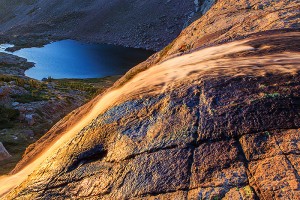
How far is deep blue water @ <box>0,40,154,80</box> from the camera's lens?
215 ft

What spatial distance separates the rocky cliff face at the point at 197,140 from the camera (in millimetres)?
8008

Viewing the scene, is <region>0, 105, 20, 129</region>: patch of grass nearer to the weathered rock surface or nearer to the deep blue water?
the weathered rock surface

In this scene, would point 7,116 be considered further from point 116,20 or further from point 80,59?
point 116,20

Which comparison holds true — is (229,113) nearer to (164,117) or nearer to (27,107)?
(164,117)


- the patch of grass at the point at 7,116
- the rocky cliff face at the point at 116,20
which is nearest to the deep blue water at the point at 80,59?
the rocky cliff face at the point at 116,20

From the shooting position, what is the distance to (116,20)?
104 metres

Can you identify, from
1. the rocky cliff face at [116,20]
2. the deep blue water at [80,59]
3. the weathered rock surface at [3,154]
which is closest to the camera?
the weathered rock surface at [3,154]

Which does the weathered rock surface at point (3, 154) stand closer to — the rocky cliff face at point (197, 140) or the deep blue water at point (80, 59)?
the rocky cliff face at point (197, 140)

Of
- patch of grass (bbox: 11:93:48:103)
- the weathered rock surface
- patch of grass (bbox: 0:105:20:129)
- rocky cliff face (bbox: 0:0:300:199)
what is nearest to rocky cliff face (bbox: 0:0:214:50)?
patch of grass (bbox: 11:93:48:103)

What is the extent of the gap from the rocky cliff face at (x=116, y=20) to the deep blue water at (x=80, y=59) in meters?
6.62

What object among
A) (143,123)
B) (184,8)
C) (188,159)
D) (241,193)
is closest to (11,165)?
(143,123)

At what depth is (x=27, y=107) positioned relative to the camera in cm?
2891

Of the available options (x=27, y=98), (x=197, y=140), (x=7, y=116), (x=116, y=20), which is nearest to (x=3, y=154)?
(x=7, y=116)

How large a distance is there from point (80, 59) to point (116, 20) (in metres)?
31.8
